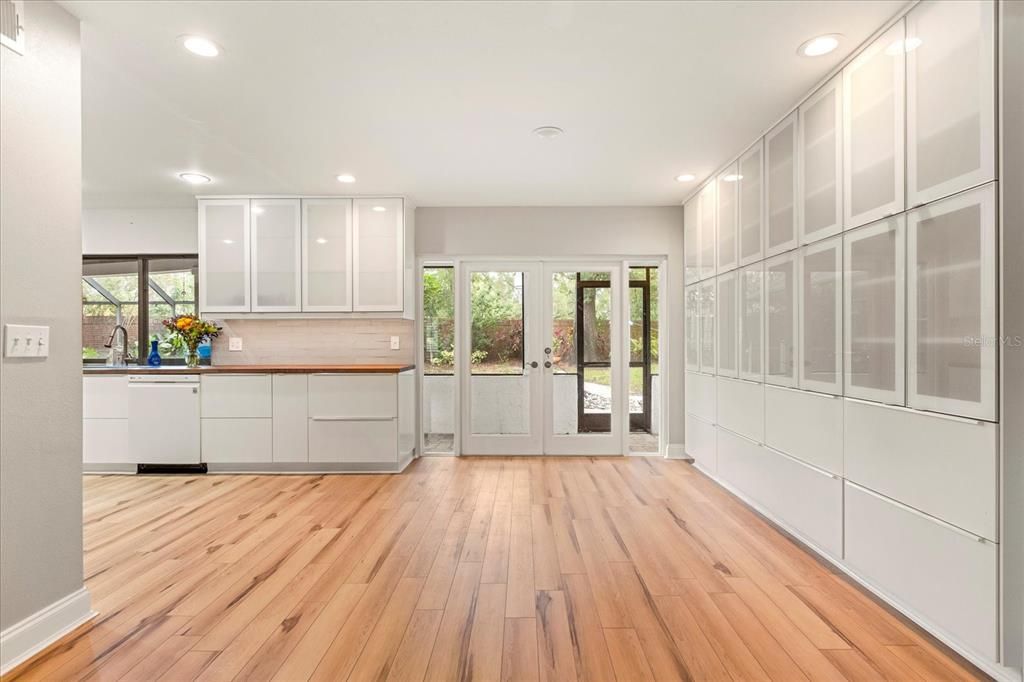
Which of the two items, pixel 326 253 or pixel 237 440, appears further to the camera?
pixel 326 253

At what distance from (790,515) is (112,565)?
3.63 meters

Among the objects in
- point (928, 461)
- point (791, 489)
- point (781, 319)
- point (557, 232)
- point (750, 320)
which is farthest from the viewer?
point (557, 232)

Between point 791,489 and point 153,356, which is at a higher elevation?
point 153,356

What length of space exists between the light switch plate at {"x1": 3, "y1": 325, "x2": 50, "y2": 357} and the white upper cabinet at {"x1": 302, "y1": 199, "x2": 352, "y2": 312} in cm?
286

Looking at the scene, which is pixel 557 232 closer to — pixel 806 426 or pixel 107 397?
pixel 806 426

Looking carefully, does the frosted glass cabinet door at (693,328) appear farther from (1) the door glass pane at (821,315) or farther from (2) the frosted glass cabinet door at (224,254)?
(2) the frosted glass cabinet door at (224,254)

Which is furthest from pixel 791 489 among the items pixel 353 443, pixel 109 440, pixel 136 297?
pixel 136 297

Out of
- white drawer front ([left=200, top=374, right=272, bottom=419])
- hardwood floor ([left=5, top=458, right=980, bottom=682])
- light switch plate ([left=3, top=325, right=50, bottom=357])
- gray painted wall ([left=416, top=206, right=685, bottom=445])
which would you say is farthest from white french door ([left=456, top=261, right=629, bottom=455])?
light switch plate ([left=3, top=325, right=50, bottom=357])

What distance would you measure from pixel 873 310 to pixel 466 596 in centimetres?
217

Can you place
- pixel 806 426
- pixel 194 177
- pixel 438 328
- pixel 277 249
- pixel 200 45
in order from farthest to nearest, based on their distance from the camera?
1. pixel 438 328
2. pixel 277 249
3. pixel 194 177
4. pixel 806 426
5. pixel 200 45

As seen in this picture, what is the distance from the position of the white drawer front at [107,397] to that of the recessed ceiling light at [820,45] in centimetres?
535

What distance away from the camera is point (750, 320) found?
3.50m

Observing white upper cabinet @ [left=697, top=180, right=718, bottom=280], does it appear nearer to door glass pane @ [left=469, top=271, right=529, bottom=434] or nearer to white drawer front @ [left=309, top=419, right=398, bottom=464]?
door glass pane @ [left=469, top=271, right=529, bottom=434]

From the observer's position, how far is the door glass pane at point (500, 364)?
5.23 meters
